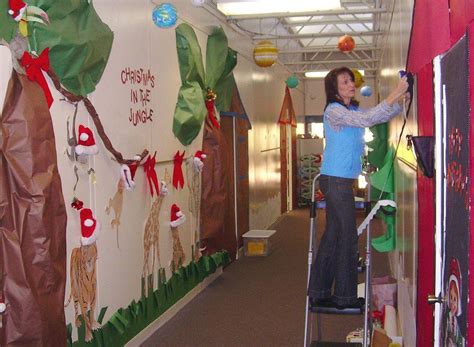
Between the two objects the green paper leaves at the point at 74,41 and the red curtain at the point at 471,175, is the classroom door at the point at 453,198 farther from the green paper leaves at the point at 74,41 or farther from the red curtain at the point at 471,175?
the green paper leaves at the point at 74,41

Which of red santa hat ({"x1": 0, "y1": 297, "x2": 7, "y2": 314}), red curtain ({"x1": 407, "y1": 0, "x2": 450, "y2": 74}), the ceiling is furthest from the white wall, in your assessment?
red curtain ({"x1": 407, "y1": 0, "x2": 450, "y2": 74})

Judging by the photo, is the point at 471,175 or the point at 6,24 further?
the point at 6,24

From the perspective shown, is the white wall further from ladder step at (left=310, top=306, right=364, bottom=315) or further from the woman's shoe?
the woman's shoe

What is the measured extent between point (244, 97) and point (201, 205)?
2491 millimetres

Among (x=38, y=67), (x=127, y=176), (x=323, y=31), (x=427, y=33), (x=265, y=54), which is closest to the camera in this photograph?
(x=427, y=33)

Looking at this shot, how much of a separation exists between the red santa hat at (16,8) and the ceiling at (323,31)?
3.68 meters

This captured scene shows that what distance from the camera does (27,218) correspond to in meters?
2.80

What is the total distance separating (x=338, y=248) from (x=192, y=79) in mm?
2655

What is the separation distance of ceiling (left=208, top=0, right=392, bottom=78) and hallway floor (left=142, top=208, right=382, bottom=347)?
2.83m

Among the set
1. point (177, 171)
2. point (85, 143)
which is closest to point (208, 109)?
point (177, 171)

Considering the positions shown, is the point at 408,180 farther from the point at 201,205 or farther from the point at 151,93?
the point at 201,205

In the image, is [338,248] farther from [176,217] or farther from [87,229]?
[176,217]

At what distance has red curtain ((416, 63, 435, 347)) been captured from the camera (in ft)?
6.98

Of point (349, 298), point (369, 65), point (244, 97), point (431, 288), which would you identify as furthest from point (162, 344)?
point (369, 65)
